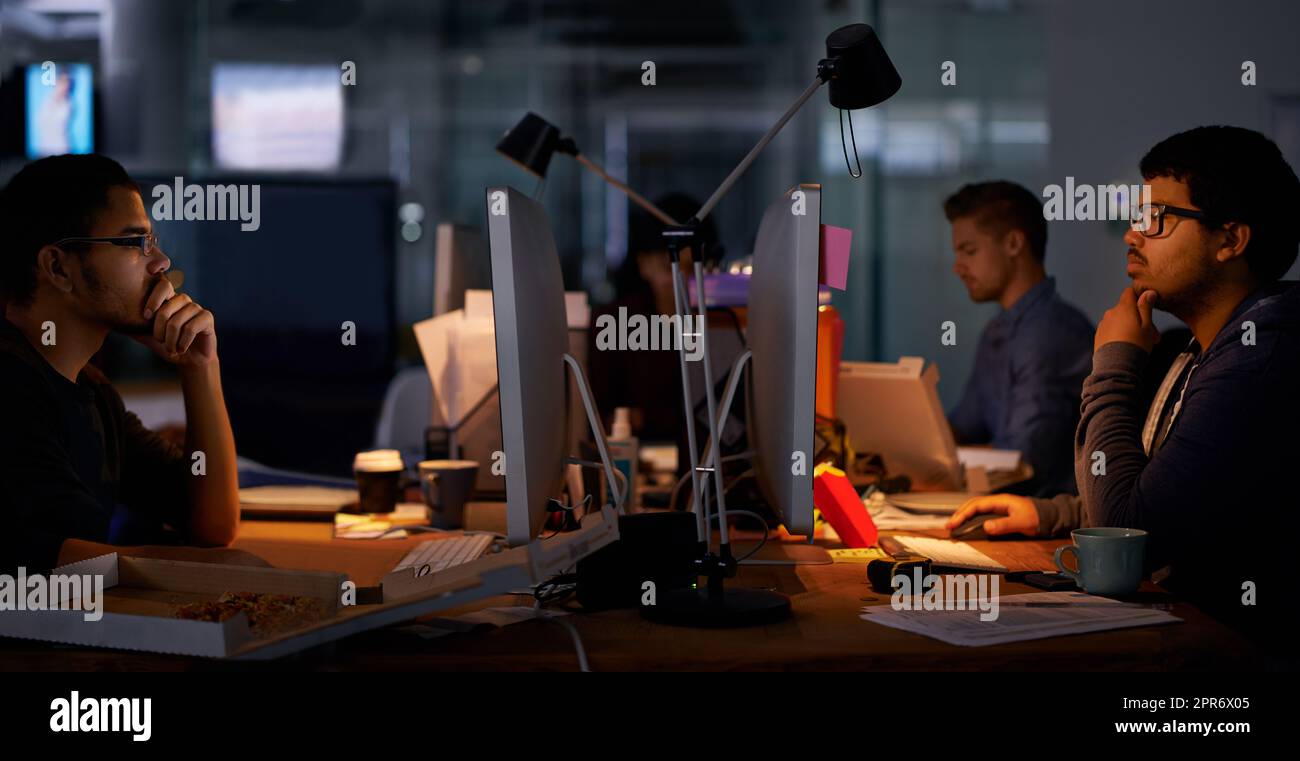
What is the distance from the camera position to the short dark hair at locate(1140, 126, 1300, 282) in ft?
5.95

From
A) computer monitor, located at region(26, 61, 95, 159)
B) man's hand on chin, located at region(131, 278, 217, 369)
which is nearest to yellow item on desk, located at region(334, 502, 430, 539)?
man's hand on chin, located at region(131, 278, 217, 369)

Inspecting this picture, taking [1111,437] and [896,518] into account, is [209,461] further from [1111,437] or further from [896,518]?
[1111,437]

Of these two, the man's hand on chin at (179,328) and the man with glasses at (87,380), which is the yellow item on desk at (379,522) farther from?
the man's hand on chin at (179,328)

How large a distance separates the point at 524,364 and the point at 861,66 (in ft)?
2.43

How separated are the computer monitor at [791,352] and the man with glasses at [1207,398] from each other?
589 mm

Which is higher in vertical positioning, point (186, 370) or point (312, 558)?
point (186, 370)

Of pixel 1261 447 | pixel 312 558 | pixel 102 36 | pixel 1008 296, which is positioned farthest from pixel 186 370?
pixel 102 36

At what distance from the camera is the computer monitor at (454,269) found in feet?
8.35

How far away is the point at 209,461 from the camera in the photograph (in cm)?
199

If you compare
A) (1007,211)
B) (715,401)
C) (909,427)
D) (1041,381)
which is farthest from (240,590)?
(1007,211)

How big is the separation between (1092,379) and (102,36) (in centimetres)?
589

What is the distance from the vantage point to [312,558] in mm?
→ 1781

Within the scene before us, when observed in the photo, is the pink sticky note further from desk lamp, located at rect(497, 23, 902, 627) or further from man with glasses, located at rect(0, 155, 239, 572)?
man with glasses, located at rect(0, 155, 239, 572)
